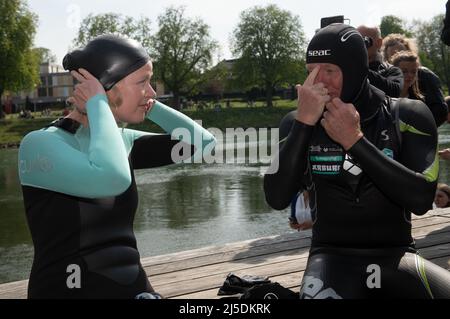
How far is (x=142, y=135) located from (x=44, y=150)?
0.99m

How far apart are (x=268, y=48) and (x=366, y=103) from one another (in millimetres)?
71209

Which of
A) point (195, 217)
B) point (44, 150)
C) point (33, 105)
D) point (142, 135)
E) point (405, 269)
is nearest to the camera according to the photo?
point (44, 150)

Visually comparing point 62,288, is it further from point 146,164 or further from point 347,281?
point 347,281

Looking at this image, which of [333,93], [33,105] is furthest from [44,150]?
A: [33,105]

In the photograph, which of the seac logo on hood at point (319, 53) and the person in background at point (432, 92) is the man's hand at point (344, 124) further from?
the person in background at point (432, 92)

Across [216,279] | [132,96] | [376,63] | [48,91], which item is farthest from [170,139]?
[48,91]

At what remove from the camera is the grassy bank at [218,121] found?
51156mm

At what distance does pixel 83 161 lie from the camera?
2.51m

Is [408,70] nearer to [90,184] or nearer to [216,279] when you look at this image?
[216,279]

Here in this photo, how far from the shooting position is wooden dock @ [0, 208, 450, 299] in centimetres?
454

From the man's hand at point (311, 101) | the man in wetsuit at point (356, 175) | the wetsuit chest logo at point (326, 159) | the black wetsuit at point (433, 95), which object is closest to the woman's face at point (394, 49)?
the black wetsuit at point (433, 95)

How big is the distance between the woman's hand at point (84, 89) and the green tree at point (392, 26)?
8547cm

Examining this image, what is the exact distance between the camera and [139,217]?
1349cm

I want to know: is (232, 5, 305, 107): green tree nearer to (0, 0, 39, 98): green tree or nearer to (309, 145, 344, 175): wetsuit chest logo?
(0, 0, 39, 98): green tree
